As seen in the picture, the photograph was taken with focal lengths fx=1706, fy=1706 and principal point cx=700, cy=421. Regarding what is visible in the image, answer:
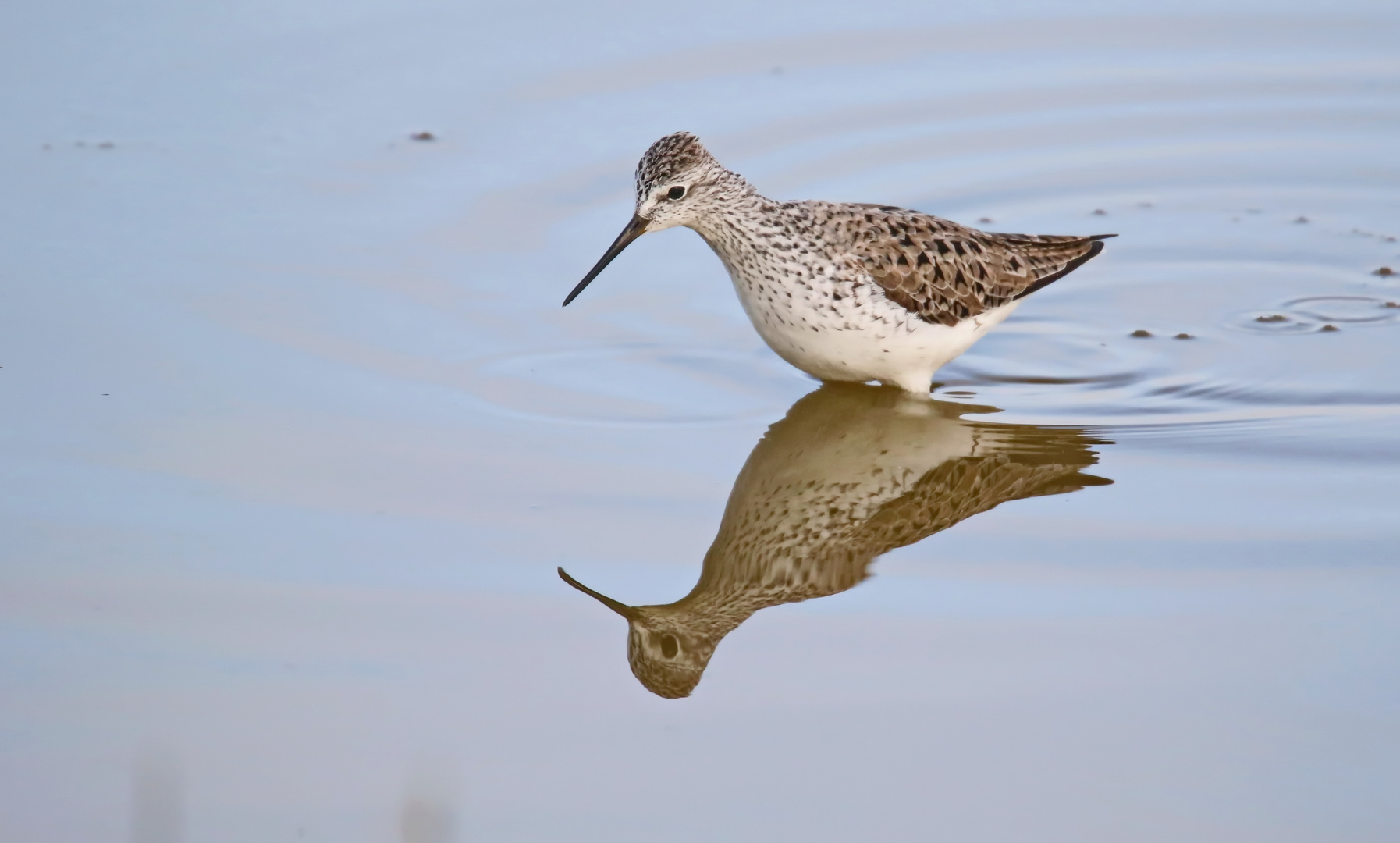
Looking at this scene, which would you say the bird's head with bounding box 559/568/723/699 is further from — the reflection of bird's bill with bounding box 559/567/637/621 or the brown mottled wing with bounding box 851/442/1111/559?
the brown mottled wing with bounding box 851/442/1111/559

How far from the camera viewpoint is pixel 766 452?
297 inches

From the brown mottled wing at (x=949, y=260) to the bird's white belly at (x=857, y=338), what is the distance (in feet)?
0.35

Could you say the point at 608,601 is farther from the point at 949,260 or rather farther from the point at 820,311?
the point at 949,260

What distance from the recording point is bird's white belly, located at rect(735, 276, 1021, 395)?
7.80 metres

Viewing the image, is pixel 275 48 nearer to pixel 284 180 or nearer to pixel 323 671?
pixel 284 180

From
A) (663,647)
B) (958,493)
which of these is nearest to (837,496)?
(958,493)

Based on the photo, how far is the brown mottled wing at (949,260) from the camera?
26.3 feet

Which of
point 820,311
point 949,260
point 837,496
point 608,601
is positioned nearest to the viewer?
point 608,601

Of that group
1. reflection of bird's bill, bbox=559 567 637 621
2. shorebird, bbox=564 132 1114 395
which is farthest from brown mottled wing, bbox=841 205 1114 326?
reflection of bird's bill, bbox=559 567 637 621

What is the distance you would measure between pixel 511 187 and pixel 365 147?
42.1 inches

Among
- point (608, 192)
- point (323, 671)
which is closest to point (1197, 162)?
point (608, 192)

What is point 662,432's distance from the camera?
7.64m

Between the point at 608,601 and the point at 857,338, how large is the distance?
2204 millimetres

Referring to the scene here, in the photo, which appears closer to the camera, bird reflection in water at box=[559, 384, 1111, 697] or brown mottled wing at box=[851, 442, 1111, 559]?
bird reflection in water at box=[559, 384, 1111, 697]
